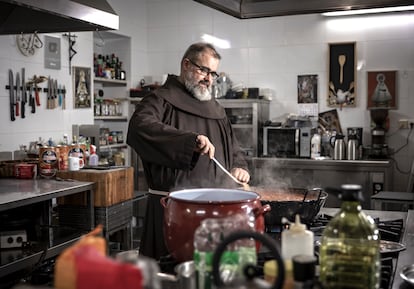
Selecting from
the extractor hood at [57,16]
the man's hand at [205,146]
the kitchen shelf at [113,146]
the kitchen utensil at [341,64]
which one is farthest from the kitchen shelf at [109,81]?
the man's hand at [205,146]

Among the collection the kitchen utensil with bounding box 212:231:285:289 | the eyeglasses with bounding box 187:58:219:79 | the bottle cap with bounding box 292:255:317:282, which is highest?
the eyeglasses with bounding box 187:58:219:79

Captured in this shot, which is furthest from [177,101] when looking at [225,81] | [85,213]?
[225,81]

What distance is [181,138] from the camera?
2170mm

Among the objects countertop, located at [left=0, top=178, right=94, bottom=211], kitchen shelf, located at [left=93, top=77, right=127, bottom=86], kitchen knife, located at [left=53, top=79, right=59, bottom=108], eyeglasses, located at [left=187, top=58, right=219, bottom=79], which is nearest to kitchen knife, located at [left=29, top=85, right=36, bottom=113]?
kitchen knife, located at [left=53, top=79, right=59, bottom=108]

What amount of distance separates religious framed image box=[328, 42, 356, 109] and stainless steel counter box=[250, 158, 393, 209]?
94 centimetres

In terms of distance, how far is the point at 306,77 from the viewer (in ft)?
19.4

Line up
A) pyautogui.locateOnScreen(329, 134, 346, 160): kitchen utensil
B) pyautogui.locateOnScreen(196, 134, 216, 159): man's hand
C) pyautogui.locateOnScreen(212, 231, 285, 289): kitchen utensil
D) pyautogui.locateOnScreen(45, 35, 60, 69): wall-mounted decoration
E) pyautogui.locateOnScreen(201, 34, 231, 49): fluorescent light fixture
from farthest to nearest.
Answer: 1. pyautogui.locateOnScreen(201, 34, 231, 49): fluorescent light fixture
2. pyautogui.locateOnScreen(329, 134, 346, 160): kitchen utensil
3. pyautogui.locateOnScreen(45, 35, 60, 69): wall-mounted decoration
4. pyautogui.locateOnScreen(196, 134, 216, 159): man's hand
5. pyautogui.locateOnScreen(212, 231, 285, 289): kitchen utensil

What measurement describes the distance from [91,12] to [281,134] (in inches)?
121

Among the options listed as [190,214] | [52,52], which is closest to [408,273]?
[190,214]

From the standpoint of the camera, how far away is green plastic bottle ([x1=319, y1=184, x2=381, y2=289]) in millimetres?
1140

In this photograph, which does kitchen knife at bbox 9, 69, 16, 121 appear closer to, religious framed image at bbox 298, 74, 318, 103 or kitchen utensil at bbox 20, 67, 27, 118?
kitchen utensil at bbox 20, 67, 27, 118

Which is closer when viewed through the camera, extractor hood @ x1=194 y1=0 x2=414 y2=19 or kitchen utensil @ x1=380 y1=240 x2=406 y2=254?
kitchen utensil @ x1=380 y1=240 x2=406 y2=254

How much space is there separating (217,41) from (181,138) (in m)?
4.39

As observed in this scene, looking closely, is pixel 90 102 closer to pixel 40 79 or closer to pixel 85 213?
pixel 40 79
